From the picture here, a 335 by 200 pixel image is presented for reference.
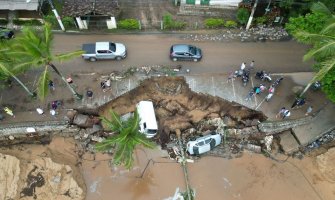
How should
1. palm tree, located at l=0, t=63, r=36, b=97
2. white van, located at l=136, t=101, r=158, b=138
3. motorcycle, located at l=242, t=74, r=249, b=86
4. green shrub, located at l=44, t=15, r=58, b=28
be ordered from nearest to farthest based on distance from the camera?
palm tree, located at l=0, t=63, r=36, b=97 → white van, located at l=136, t=101, r=158, b=138 → motorcycle, located at l=242, t=74, r=249, b=86 → green shrub, located at l=44, t=15, r=58, b=28

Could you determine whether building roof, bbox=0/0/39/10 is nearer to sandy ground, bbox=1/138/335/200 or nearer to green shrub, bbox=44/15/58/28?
green shrub, bbox=44/15/58/28

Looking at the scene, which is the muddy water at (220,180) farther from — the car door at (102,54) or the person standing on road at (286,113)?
the car door at (102,54)

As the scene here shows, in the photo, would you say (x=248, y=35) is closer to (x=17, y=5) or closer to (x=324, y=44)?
(x=324, y=44)

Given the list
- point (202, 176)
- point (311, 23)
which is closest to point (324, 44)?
point (311, 23)

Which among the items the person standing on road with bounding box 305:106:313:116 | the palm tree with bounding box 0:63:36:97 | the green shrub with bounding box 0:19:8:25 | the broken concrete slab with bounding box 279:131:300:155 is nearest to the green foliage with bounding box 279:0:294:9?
the person standing on road with bounding box 305:106:313:116

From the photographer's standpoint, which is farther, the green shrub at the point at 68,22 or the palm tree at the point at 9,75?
the green shrub at the point at 68,22

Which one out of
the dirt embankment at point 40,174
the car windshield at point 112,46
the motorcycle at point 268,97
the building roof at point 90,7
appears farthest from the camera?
the building roof at point 90,7

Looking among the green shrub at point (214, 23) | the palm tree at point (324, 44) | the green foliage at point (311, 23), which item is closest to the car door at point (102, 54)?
the green shrub at point (214, 23)
